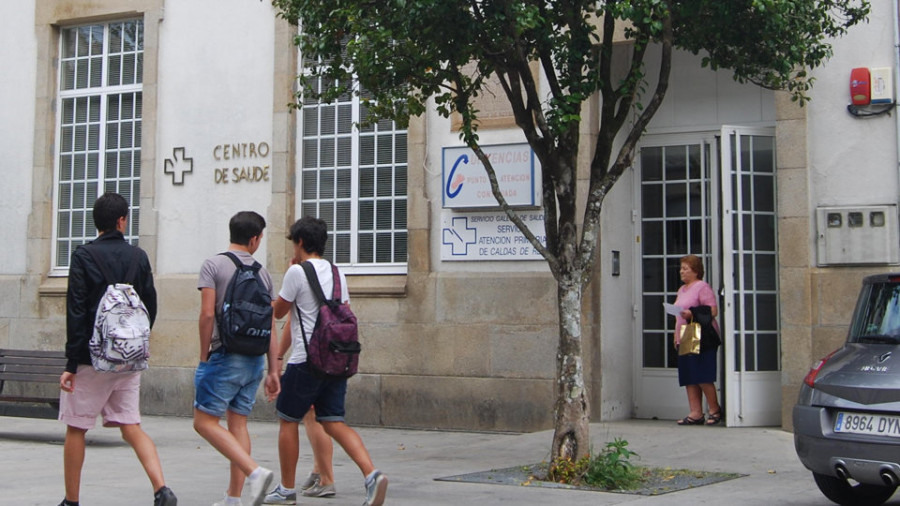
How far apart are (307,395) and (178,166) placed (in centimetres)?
745

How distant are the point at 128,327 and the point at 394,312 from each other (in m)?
6.02

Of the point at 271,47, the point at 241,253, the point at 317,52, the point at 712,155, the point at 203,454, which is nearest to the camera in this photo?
the point at 241,253

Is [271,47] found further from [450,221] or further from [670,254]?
[670,254]

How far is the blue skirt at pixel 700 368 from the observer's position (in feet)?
37.8

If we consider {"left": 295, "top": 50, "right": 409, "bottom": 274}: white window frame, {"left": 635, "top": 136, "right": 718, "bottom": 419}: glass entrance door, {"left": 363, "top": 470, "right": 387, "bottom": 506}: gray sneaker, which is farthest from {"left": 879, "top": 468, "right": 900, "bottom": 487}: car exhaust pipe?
{"left": 295, "top": 50, "right": 409, "bottom": 274}: white window frame

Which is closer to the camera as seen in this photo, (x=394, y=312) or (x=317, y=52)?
(x=317, y=52)

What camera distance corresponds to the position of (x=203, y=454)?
10.9 m

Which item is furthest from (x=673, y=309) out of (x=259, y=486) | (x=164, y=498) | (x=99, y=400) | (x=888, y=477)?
(x=99, y=400)

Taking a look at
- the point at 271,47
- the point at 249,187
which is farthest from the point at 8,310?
the point at 271,47

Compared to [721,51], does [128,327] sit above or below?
below

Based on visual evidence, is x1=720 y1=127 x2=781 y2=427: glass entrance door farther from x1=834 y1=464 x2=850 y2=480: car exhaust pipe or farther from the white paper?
x1=834 y1=464 x2=850 y2=480: car exhaust pipe

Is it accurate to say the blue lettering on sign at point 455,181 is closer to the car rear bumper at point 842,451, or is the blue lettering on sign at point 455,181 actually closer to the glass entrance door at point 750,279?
the glass entrance door at point 750,279

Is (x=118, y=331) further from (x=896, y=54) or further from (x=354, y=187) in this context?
(x=896, y=54)

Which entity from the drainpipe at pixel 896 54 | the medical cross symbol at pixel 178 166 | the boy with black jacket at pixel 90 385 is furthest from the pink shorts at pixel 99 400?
the medical cross symbol at pixel 178 166
